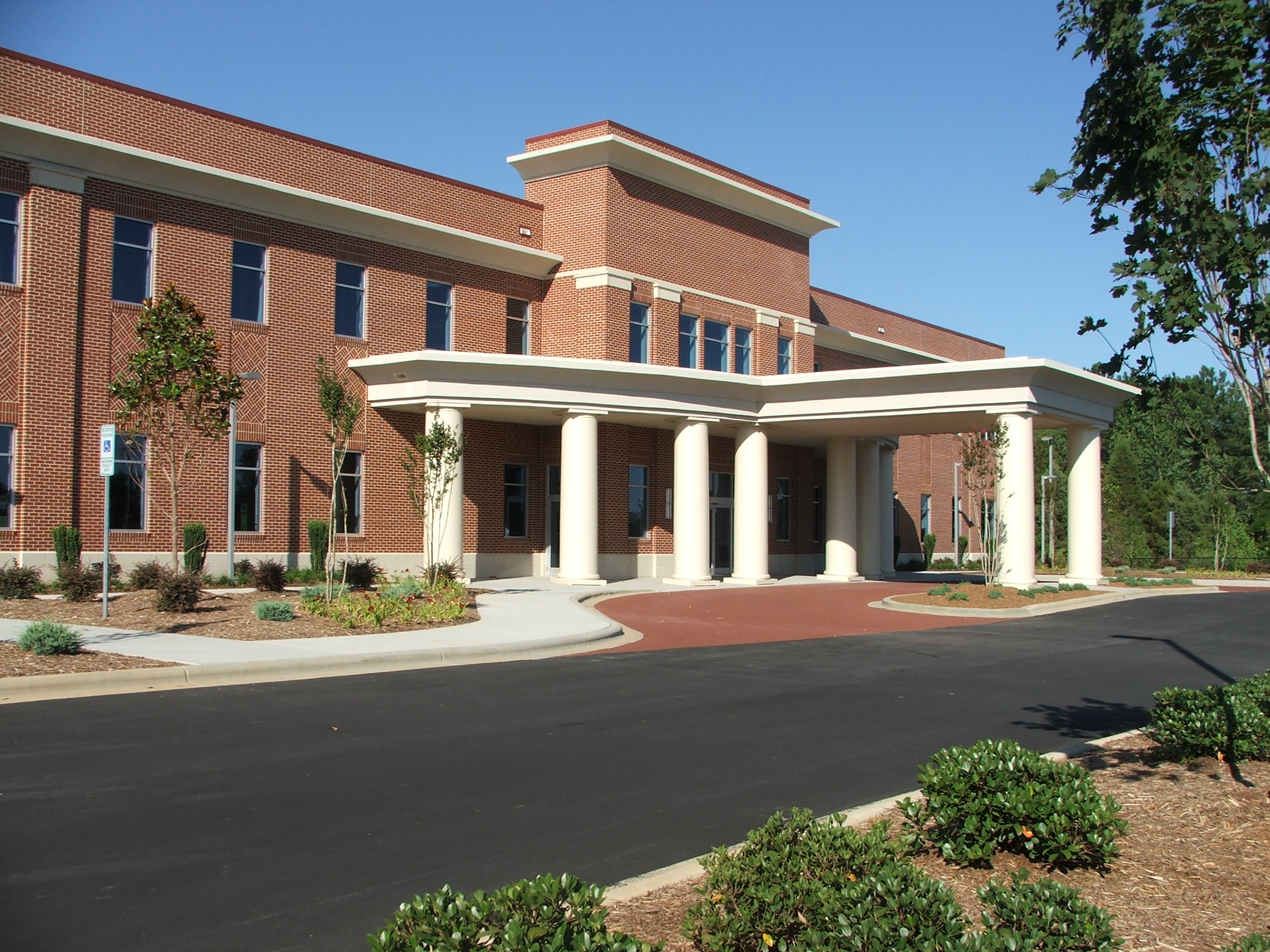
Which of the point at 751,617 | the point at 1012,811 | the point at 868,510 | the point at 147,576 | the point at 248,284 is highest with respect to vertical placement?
the point at 248,284

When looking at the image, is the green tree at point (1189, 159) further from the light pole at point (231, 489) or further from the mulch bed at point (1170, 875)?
the light pole at point (231, 489)

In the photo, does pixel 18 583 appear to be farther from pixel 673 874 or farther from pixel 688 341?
pixel 688 341

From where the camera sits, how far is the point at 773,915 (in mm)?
4379

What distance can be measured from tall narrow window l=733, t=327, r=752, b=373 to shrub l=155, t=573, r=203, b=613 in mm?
22793

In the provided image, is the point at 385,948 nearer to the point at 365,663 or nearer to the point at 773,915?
the point at 773,915

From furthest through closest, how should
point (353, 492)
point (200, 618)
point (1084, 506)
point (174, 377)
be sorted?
point (1084, 506) < point (353, 492) < point (174, 377) < point (200, 618)

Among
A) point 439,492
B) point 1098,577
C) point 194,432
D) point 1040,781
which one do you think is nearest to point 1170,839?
point 1040,781

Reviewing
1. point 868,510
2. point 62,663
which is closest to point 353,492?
point 62,663

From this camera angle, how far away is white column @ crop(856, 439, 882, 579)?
128ft

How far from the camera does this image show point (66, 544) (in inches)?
Result: 894

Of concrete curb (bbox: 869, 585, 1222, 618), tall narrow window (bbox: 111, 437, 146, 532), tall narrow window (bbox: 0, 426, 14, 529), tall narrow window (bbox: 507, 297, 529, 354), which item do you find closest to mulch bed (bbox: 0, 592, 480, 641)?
tall narrow window (bbox: 0, 426, 14, 529)

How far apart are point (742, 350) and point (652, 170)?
7.27 meters

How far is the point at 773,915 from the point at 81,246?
23811mm

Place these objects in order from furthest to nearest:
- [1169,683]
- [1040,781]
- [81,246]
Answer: [81,246] < [1169,683] < [1040,781]
